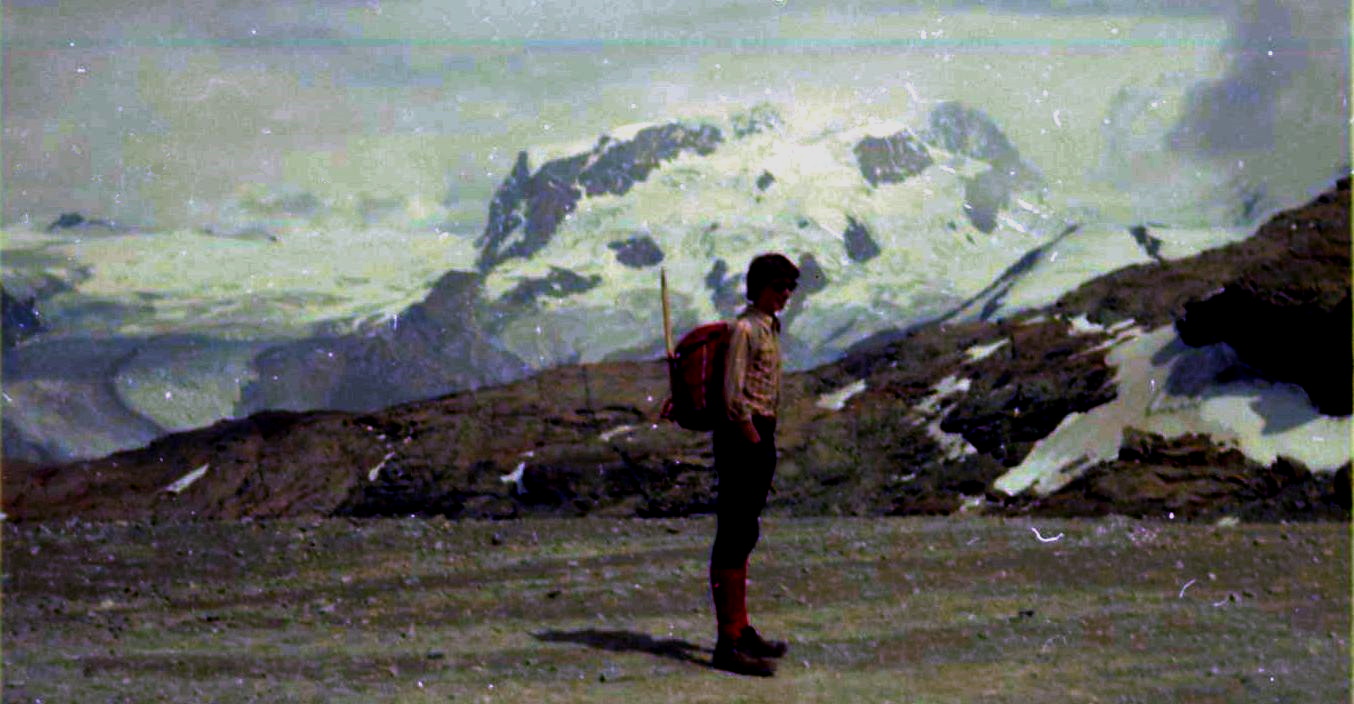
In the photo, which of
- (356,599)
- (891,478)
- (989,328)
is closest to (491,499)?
(891,478)

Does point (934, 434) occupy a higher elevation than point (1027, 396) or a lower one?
lower

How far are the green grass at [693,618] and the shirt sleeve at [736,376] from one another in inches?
60.0

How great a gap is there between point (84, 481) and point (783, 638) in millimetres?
33938

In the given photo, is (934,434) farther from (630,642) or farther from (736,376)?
(736,376)

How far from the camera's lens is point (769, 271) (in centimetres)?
1034

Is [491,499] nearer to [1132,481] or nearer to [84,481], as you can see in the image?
[1132,481]

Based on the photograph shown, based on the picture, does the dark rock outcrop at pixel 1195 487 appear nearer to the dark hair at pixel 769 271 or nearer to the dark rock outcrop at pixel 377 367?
the dark hair at pixel 769 271

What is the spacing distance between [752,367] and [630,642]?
2.72m

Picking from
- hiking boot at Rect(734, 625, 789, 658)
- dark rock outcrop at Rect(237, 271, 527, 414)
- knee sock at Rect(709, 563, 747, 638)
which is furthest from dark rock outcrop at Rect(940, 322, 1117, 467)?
dark rock outcrop at Rect(237, 271, 527, 414)

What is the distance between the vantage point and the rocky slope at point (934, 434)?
974 inches

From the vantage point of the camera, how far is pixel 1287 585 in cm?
1428

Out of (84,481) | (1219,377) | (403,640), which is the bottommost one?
(84,481)

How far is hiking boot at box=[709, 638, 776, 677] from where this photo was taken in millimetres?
10523

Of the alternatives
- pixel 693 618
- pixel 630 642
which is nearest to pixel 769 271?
pixel 630 642
